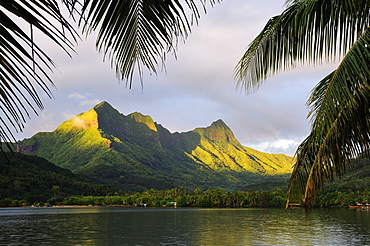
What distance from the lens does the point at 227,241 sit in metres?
73.5

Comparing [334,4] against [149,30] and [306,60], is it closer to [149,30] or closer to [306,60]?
[306,60]

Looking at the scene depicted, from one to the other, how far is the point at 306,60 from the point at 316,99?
1016 mm

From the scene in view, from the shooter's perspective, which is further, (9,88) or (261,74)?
(261,74)

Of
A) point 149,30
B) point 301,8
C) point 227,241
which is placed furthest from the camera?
point 227,241

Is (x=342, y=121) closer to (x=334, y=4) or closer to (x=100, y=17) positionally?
(x=334, y=4)

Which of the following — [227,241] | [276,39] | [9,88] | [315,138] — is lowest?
→ [227,241]

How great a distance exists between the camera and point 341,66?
574 centimetres

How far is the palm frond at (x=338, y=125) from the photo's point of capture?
5605mm

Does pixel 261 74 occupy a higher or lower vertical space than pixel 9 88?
higher

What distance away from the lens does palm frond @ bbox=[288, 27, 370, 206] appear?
18.4 ft

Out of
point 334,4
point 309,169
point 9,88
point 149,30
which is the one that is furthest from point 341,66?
point 9,88

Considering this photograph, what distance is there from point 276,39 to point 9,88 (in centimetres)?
528

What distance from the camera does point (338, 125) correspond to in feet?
19.4

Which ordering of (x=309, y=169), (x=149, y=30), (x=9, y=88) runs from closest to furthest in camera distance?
1. (x=9, y=88)
2. (x=149, y=30)
3. (x=309, y=169)
